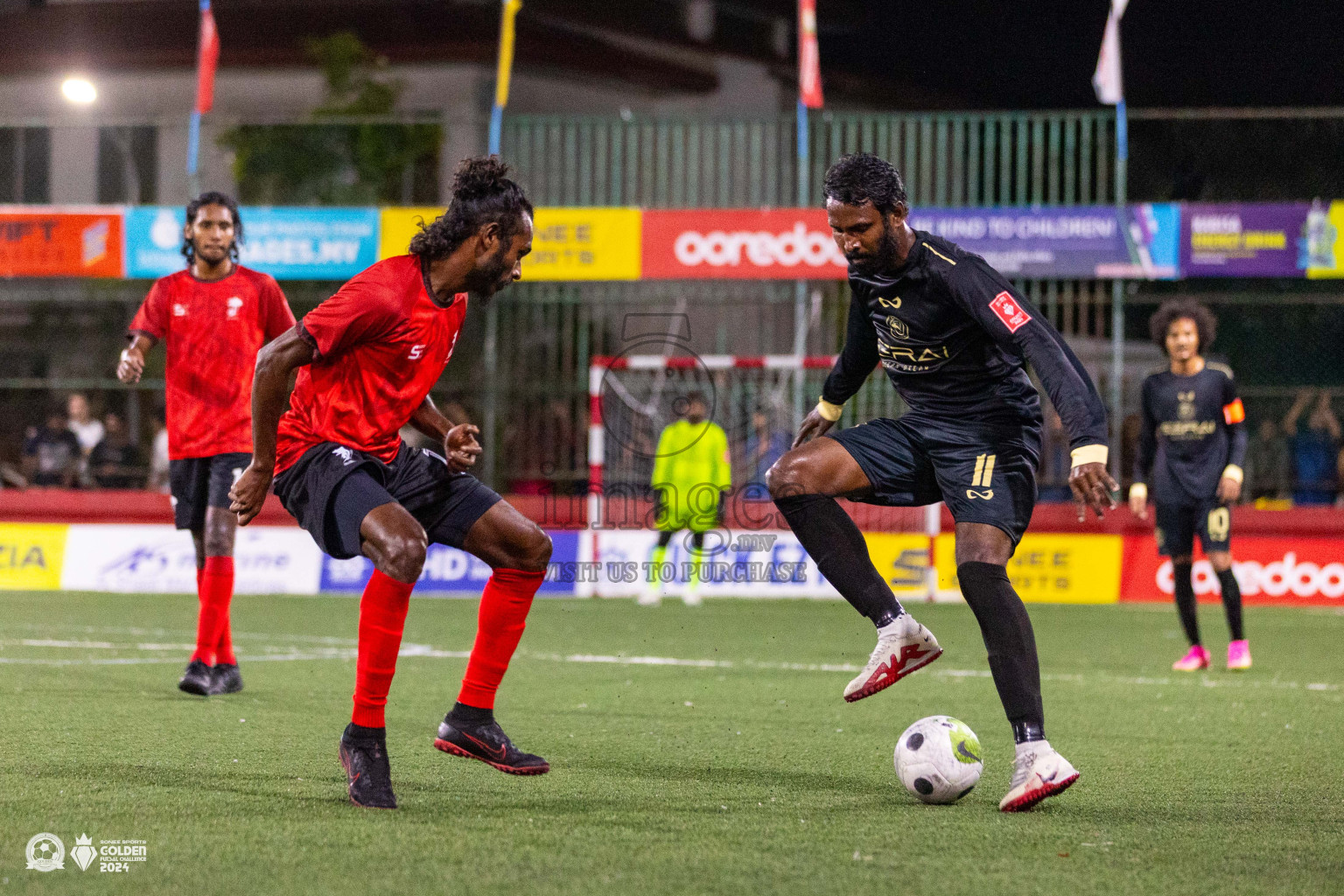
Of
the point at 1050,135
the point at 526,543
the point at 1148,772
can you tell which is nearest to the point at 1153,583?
the point at 1050,135

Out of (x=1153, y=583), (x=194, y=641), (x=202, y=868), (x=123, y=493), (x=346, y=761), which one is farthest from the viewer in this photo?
(x=123, y=493)

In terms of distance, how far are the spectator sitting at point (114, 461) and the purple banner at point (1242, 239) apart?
11233mm

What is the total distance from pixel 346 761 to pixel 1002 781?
219 cm

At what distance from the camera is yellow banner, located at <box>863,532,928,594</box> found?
1495 centimetres

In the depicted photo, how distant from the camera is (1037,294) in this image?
640 inches

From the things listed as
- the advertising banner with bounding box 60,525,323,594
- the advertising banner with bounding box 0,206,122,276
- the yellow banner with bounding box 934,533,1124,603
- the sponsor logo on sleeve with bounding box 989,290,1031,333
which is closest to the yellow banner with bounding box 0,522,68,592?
the advertising banner with bounding box 60,525,323,594

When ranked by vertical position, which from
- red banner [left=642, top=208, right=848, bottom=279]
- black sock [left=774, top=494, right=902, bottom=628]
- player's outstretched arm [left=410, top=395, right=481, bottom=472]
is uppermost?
red banner [left=642, top=208, right=848, bottom=279]

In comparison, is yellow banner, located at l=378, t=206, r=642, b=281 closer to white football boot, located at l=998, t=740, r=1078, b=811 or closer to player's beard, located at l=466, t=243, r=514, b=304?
player's beard, located at l=466, t=243, r=514, b=304

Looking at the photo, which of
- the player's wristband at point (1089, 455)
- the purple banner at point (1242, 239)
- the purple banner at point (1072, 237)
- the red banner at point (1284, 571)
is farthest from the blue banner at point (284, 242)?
the player's wristband at point (1089, 455)

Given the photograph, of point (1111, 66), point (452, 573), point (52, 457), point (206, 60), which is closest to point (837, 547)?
point (452, 573)

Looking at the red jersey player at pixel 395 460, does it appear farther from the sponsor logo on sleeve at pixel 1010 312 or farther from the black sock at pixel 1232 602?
the black sock at pixel 1232 602

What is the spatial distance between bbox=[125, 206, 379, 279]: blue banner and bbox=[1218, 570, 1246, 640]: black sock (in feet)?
32.5

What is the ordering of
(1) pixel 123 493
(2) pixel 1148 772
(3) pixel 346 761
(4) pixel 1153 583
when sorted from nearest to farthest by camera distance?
(3) pixel 346 761, (2) pixel 1148 772, (4) pixel 1153 583, (1) pixel 123 493

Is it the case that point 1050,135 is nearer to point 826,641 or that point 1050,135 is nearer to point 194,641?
point 826,641
